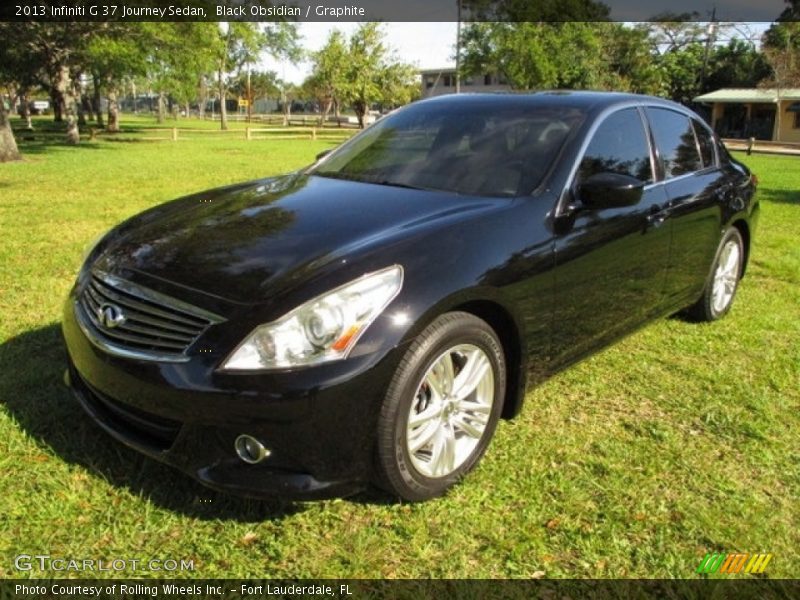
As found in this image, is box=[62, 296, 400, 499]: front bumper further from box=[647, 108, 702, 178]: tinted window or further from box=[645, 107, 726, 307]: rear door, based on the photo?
box=[647, 108, 702, 178]: tinted window

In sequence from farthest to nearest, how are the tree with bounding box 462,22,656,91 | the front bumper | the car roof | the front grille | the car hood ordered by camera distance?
the tree with bounding box 462,22,656,91 < the car roof < the car hood < the front grille < the front bumper

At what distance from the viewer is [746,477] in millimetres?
3051

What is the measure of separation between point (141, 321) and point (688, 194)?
3.34m

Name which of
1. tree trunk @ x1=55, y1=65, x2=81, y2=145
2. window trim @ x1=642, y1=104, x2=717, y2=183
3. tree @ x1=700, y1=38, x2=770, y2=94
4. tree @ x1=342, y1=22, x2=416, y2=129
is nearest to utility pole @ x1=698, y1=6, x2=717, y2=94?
tree @ x1=700, y1=38, x2=770, y2=94

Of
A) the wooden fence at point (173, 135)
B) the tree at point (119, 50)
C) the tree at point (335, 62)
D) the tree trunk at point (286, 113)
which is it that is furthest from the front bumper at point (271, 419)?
the tree trunk at point (286, 113)

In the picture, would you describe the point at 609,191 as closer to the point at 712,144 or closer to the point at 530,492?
the point at 530,492

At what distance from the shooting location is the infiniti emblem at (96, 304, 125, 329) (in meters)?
2.64

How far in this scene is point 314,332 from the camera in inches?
93.3

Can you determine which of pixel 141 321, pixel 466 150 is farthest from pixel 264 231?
pixel 466 150

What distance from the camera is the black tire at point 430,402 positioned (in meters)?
2.46

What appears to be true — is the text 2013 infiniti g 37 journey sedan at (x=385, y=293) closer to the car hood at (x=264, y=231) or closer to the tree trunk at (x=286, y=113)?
the car hood at (x=264, y=231)

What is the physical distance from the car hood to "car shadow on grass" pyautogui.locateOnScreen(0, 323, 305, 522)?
0.84 metres

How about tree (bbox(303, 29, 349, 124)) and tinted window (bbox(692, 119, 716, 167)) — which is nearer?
tinted window (bbox(692, 119, 716, 167))

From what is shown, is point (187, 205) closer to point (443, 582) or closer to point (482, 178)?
point (482, 178)
